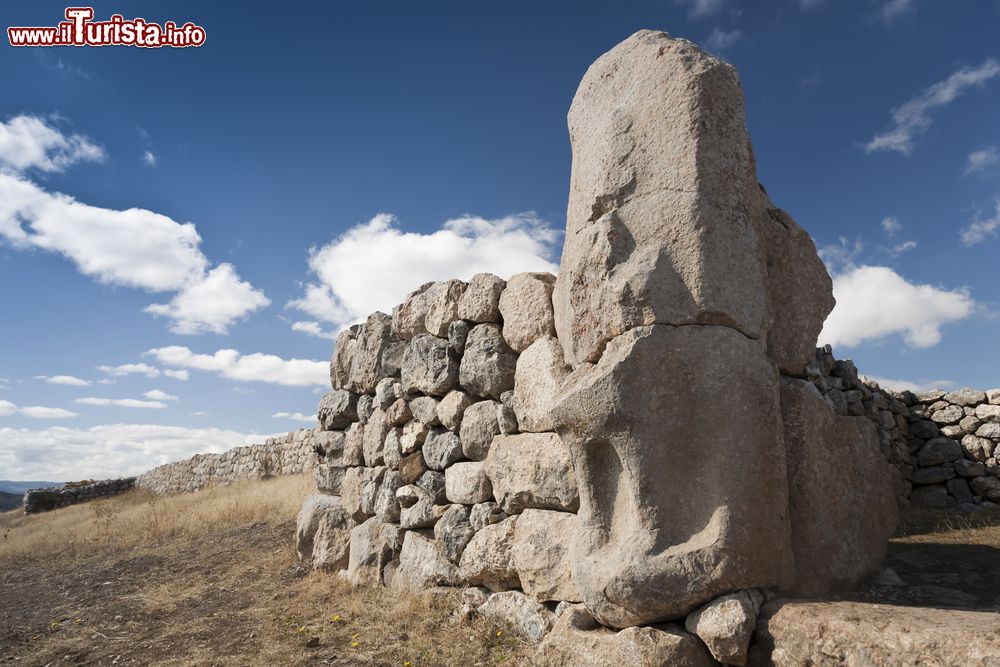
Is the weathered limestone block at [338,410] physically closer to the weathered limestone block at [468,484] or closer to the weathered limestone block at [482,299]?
the weathered limestone block at [468,484]

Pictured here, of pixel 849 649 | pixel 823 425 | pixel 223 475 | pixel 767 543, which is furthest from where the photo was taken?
pixel 223 475

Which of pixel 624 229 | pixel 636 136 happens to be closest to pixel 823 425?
pixel 624 229

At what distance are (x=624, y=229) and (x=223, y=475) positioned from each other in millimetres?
16066

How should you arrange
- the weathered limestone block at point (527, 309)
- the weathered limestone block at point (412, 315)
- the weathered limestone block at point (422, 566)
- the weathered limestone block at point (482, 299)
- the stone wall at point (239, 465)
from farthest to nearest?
the stone wall at point (239, 465), the weathered limestone block at point (412, 315), the weathered limestone block at point (482, 299), the weathered limestone block at point (422, 566), the weathered limestone block at point (527, 309)

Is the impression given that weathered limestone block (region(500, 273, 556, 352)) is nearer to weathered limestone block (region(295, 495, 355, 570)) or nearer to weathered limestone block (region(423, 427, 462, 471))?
weathered limestone block (region(423, 427, 462, 471))

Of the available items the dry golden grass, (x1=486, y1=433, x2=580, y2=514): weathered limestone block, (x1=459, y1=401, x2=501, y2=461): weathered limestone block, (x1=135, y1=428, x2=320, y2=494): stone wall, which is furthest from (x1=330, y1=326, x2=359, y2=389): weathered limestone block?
(x1=135, y1=428, x2=320, y2=494): stone wall

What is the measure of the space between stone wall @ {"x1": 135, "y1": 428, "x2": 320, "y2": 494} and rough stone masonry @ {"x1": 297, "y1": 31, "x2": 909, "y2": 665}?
902 centimetres

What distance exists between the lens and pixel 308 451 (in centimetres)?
1437

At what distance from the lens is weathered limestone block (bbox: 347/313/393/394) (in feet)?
20.1

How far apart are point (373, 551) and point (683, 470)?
10.7 feet

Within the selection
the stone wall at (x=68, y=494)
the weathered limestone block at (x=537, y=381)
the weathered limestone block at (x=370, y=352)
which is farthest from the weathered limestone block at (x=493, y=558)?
the stone wall at (x=68, y=494)

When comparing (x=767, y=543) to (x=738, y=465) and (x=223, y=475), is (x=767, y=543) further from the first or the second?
(x=223, y=475)

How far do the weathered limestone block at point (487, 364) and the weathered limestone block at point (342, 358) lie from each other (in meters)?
2.25

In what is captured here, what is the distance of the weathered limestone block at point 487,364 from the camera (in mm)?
4602
